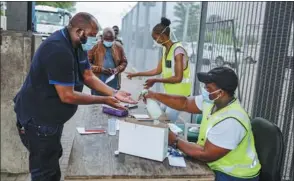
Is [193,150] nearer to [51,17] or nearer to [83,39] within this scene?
[83,39]

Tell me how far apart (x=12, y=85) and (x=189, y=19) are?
135 inches

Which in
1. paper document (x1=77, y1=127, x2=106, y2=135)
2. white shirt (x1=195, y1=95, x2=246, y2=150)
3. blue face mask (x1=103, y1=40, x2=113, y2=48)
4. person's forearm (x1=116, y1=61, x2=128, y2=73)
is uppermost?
blue face mask (x1=103, y1=40, x2=113, y2=48)

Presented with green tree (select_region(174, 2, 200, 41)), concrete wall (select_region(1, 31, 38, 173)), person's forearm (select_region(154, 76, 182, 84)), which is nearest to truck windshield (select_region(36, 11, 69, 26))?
green tree (select_region(174, 2, 200, 41))

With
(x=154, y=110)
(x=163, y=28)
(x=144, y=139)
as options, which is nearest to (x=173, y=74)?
(x=163, y=28)

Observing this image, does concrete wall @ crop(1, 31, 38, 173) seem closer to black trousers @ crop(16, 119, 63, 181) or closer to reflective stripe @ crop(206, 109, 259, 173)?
black trousers @ crop(16, 119, 63, 181)

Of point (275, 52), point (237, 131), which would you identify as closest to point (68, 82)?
point (237, 131)

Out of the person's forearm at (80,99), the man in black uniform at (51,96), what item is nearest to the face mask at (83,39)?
the man in black uniform at (51,96)

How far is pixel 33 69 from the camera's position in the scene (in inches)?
83.4

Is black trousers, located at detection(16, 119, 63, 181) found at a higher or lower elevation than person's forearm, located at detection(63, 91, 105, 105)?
lower

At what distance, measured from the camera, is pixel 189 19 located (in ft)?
18.7

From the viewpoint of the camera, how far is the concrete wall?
130 inches

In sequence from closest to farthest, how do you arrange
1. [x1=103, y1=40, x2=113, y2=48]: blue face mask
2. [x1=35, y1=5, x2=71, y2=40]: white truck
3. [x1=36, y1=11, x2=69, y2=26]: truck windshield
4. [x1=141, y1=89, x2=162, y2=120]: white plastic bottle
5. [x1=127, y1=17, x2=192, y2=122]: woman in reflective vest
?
1. [x1=141, y1=89, x2=162, y2=120]: white plastic bottle
2. [x1=127, y1=17, x2=192, y2=122]: woman in reflective vest
3. [x1=103, y1=40, x2=113, y2=48]: blue face mask
4. [x1=35, y1=5, x2=71, y2=40]: white truck
5. [x1=36, y1=11, x2=69, y2=26]: truck windshield

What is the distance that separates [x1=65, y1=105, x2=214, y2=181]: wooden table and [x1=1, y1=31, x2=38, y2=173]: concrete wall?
1698 mm

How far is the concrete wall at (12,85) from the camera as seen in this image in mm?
3309
